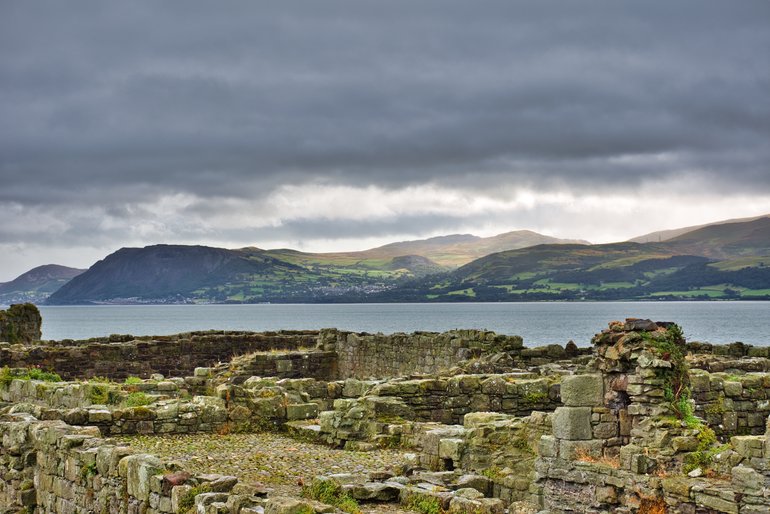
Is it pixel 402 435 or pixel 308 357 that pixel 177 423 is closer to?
pixel 402 435

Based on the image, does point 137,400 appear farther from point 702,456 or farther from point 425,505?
point 702,456

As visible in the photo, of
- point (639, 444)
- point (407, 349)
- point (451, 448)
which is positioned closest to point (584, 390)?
point (639, 444)

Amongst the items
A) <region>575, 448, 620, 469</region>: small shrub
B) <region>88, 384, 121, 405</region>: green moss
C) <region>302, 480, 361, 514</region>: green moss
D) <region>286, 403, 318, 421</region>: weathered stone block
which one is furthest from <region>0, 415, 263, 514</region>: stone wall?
<region>575, 448, 620, 469</region>: small shrub

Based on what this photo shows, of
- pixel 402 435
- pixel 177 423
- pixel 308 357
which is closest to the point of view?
pixel 402 435

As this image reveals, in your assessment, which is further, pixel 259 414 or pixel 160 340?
pixel 160 340

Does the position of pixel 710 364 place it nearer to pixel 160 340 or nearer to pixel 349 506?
pixel 349 506

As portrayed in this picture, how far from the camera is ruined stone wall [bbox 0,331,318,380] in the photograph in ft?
109

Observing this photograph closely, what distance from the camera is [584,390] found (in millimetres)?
14258

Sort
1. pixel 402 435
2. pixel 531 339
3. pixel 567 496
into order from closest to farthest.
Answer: pixel 567 496 → pixel 402 435 → pixel 531 339

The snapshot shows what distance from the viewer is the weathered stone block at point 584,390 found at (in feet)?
46.6

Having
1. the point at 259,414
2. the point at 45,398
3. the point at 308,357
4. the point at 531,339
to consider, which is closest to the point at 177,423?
the point at 259,414

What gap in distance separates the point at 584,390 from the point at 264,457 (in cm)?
535

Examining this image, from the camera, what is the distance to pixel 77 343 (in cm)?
3725

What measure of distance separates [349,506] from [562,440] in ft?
13.6
